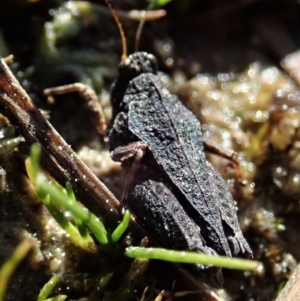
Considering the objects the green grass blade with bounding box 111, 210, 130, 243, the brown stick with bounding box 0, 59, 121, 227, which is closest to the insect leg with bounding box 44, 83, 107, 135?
the brown stick with bounding box 0, 59, 121, 227

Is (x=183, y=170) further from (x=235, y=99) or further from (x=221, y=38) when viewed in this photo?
(x=221, y=38)

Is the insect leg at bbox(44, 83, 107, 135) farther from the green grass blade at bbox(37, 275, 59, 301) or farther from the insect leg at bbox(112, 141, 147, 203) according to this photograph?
the green grass blade at bbox(37, 275, 59, 301)

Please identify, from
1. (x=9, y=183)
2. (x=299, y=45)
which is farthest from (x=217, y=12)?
(x=9, y=183)

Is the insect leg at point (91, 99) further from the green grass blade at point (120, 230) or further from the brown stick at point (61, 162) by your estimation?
the green grass blade at point (120, 230)

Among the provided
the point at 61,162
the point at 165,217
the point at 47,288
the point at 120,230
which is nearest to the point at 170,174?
the point at 165,217

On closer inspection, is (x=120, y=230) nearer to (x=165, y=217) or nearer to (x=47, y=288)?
(x=165, y=217)
